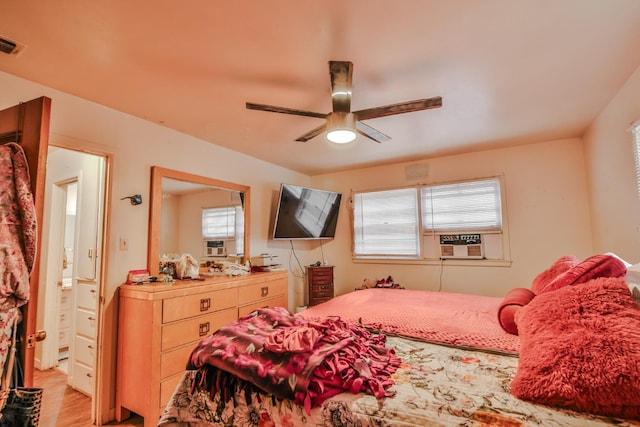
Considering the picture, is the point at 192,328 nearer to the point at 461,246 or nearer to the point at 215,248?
the point at 215,248

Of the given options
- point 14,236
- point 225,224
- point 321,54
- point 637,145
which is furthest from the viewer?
point 225,224

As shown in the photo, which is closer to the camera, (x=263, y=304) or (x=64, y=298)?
(x=263, y=304)

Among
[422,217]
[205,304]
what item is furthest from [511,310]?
[422,217]

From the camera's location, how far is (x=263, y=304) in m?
3.01

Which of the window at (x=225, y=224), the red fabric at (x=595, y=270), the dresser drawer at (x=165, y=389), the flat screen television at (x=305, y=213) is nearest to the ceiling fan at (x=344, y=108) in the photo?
the red fabric at (x=595, y=270)

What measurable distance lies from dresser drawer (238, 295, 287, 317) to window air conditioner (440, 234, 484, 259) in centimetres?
207

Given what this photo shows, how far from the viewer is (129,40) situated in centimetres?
156

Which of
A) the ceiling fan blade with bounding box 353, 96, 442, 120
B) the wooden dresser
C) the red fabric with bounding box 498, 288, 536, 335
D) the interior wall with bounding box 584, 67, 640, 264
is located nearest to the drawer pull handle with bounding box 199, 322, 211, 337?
the wooden dresser

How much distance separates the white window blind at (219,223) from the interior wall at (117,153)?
0.43 m

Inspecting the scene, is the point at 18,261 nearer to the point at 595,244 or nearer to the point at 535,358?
the point at 535,358

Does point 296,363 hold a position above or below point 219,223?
below

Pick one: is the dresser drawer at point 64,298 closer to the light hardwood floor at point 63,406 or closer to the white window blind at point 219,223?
the light hardwood floor at point 63,406

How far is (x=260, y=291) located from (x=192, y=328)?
80 centimetres

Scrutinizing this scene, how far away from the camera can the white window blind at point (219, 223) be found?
309cm
